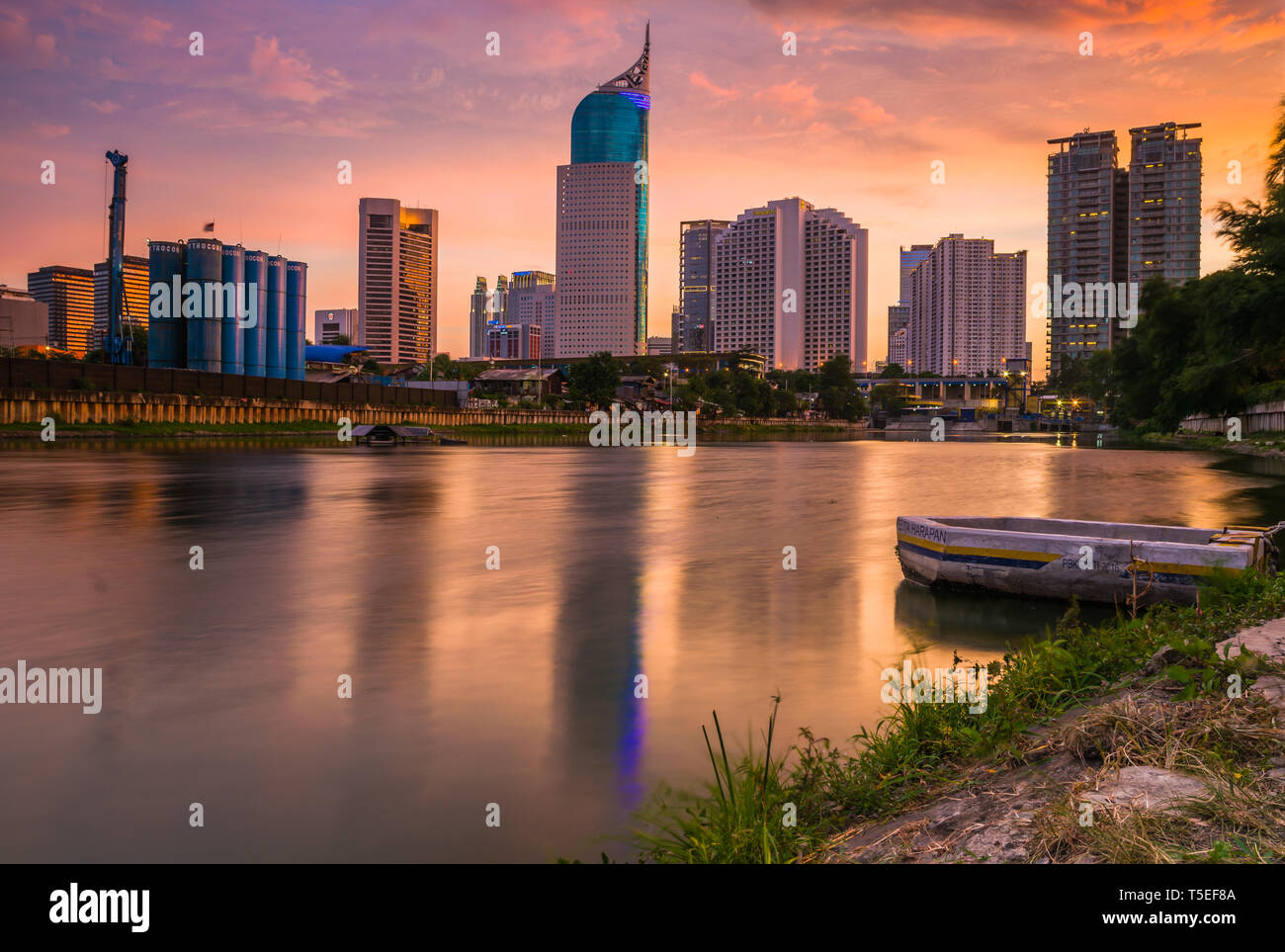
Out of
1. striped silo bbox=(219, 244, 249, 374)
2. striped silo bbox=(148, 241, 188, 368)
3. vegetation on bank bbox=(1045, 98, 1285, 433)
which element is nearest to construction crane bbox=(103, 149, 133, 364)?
striped silo bbox=(148, 241, 188, 368)

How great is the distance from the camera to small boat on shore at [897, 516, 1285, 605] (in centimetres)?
1200

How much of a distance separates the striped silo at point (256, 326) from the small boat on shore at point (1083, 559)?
391ft

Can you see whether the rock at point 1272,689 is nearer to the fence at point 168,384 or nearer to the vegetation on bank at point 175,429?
the vegetation on bank at point 175,429

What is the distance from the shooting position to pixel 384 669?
33.3ft

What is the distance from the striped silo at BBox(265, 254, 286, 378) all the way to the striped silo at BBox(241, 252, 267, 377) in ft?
4.33

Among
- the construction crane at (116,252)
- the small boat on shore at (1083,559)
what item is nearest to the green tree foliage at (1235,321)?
the small boat on shore at (1083,559)

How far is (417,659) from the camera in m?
10.6

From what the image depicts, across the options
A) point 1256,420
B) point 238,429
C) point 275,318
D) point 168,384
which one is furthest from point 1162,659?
point 275,318

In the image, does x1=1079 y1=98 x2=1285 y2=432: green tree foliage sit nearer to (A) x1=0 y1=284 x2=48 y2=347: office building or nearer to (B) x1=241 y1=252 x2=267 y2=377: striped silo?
(B) x1=241 y1=252 x2=267 y2=377: striped silo

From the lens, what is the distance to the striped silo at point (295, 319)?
13038cm
